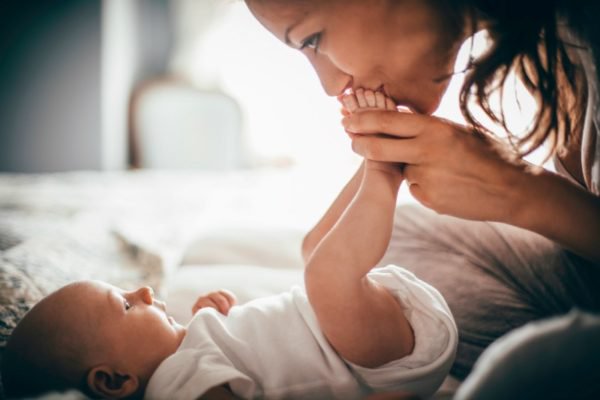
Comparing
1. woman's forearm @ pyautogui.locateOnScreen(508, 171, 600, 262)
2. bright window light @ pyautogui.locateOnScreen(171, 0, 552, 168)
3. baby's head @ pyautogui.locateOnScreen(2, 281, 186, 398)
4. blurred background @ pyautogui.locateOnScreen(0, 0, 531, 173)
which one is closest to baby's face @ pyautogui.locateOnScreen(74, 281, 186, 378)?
baby's head @ pyautogui.locateOnScreen(2, 281, 186, 398)

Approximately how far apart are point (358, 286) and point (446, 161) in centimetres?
21

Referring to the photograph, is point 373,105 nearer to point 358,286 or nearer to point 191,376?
point 358,286

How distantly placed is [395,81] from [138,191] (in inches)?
53.4

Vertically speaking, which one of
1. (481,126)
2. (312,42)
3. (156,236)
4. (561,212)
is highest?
(312,42)

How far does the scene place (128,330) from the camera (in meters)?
0.73

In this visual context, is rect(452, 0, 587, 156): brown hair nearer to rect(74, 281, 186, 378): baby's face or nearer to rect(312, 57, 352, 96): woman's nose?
rect(312, 57, 352, 96): woman's nose

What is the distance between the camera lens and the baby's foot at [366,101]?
0.73m

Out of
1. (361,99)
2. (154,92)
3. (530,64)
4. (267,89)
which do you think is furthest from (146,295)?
(154,92)

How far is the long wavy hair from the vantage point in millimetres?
674

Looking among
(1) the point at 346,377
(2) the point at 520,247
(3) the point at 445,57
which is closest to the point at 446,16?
(3) the point at 445,57

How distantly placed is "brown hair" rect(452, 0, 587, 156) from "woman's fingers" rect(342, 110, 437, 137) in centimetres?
10

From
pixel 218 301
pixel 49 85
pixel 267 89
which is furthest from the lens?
pixel 267 89

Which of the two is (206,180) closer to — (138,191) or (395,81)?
(138,191)

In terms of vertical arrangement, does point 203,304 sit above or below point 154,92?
below
